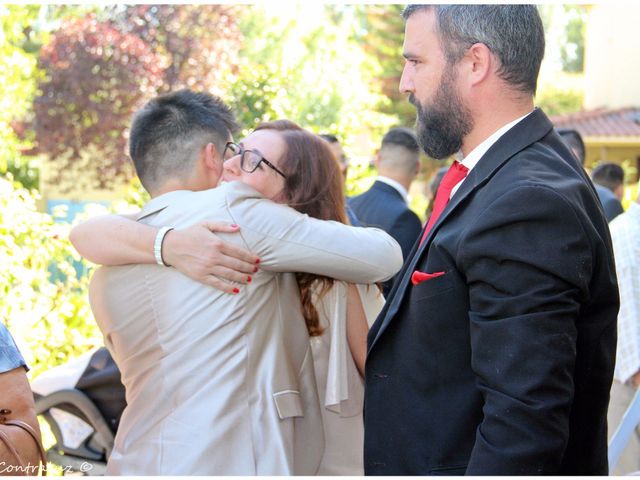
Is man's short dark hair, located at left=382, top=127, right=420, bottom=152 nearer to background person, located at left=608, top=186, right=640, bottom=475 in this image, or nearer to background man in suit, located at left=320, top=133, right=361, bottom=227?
background man in suit, located at left=320, top=133, right=361, bottom=227

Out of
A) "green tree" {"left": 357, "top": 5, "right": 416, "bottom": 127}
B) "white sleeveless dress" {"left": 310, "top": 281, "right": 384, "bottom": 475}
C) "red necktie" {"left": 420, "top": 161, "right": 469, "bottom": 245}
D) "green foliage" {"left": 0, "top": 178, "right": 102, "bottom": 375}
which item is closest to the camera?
"red necktie" {"left": 420, "top": 161, "right": 469, "bottom": 245}

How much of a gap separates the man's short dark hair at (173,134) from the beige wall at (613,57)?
94.6 ft

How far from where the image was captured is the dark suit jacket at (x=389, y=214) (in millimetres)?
6103

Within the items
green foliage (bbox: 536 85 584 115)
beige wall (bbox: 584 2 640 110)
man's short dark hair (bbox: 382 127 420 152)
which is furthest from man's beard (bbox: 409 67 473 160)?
green foliage (bbox: 536 85 584 115)

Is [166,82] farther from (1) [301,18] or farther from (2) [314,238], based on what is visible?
(2) [314,238]

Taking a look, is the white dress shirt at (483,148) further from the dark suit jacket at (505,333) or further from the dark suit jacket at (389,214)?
the dark suit jacket at (389,214)

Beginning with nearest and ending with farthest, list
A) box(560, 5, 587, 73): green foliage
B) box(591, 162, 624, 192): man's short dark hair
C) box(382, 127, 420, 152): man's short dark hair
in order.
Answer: box(382, 127, 420, 152): man's short dark hair, box(591, 162, 624, 192): man's short dark hair, box(560, 5, 587, 73): green foliage

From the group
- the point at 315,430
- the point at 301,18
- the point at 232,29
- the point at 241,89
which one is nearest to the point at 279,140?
the point at 315,430

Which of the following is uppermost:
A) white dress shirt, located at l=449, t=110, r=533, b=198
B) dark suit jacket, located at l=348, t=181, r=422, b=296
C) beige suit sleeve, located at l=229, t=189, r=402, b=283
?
white dress shirt, located at l=449, t=110, r=533, b=198

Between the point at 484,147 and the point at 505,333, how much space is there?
0.54m

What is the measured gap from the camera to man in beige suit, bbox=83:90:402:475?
7.94ft

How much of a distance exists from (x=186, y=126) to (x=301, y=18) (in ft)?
66.4

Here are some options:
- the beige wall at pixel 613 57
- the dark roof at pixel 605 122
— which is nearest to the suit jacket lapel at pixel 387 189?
the dark roof at pixel 605 122

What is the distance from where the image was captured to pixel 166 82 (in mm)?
18188
